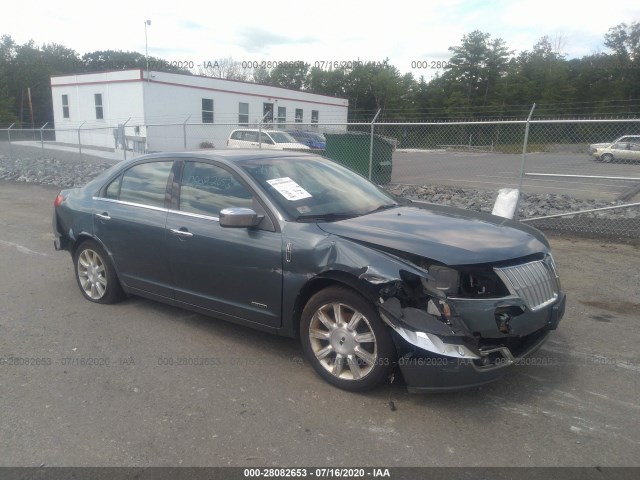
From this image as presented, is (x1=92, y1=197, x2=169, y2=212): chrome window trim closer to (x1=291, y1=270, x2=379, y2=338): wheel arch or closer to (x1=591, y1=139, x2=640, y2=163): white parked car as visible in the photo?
(x1=291, y1=270, x2=379, y2=338): wheel arch

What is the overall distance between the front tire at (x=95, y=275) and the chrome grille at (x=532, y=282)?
3721 mm

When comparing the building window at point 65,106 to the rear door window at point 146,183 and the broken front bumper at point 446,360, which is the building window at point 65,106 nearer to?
the rear door window at point 146,183

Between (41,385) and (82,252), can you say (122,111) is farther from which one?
(41,385)

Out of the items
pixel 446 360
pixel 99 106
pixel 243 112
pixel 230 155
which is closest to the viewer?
pixel 446 360

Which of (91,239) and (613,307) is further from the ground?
(91,239)

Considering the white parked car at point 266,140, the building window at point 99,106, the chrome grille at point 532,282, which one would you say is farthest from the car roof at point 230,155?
the building window at point 99,106

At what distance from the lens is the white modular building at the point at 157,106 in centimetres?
2489

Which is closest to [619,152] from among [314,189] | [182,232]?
[314,189]

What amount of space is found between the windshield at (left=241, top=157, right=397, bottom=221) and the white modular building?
1768 centimetres

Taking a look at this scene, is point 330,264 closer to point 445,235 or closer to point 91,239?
point 445,235

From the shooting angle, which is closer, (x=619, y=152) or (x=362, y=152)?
(x=619, y=152)

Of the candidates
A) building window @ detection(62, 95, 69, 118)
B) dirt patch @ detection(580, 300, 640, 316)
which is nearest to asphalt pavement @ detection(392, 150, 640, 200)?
dirt patch @ detection(580, 300, 640, 316)

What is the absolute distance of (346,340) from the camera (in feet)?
11.6

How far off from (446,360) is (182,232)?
244 centimetres
